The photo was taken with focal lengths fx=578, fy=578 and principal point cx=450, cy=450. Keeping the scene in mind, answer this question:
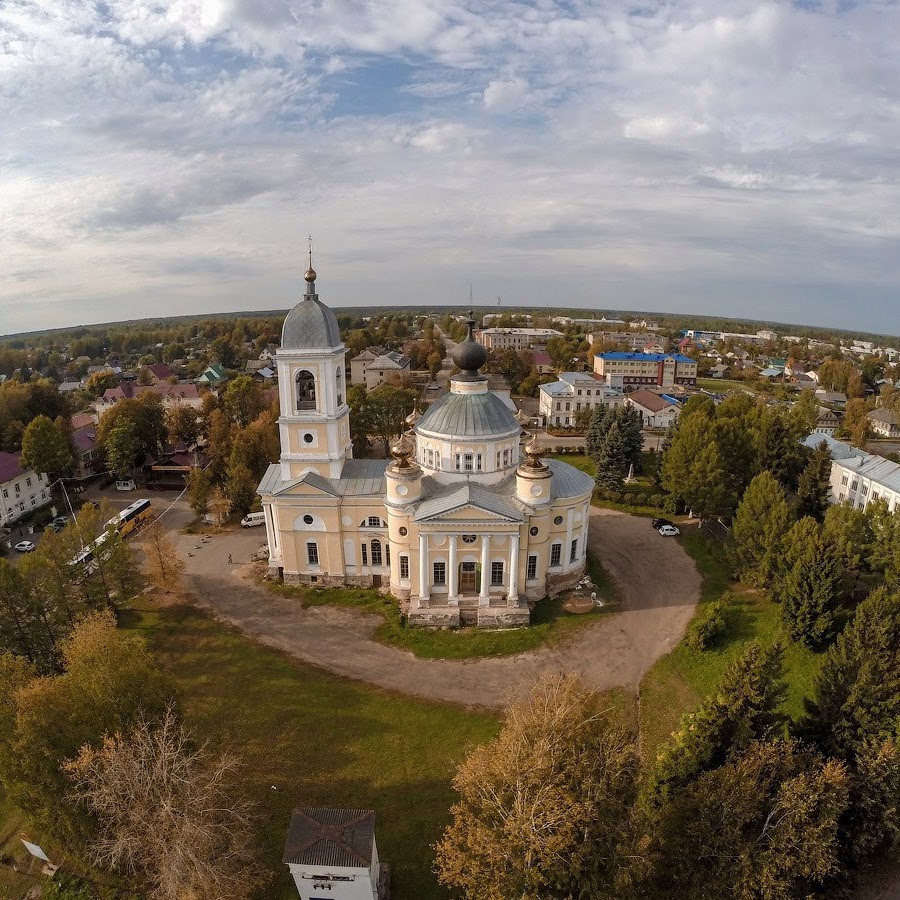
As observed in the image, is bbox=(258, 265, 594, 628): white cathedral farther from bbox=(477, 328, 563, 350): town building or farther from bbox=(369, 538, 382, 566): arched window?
bbox=(477, 328, 563, 350): town building

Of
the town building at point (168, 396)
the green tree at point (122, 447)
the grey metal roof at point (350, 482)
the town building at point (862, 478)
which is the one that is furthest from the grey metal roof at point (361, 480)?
the town building at point (168, 396)

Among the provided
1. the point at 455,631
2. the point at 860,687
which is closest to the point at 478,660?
the point at 455,631

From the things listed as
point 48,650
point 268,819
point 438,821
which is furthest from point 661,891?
point 48,650

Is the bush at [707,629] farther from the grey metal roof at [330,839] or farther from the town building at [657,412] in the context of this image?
the town building at [657,412]

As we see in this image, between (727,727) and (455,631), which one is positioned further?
(455,631)

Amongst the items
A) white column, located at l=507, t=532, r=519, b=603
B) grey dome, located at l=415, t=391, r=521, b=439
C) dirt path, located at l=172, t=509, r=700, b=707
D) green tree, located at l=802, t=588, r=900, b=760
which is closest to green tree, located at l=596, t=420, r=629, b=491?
dirt path, located at l=172, t=509, r=700, b=707

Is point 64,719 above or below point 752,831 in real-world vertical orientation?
above

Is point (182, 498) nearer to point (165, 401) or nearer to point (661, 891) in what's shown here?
point (165, 401)

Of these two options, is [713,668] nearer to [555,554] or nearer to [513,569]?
[555,554]
